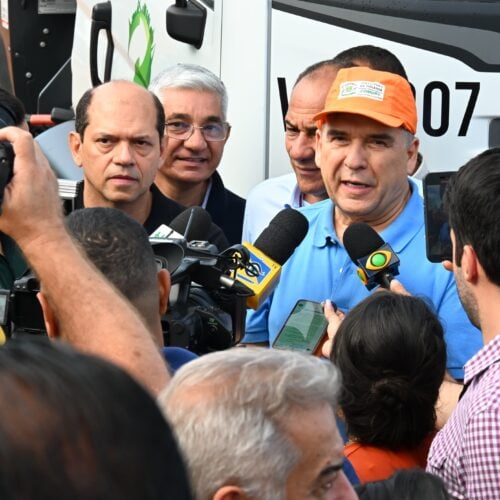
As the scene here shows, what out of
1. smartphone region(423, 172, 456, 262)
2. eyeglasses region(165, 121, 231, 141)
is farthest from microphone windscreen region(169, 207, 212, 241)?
eyeglasses region(165, 121, 231, 141)

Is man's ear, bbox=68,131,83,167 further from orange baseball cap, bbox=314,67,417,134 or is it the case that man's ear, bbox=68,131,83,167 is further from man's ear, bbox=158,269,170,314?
man's ear, bbox=158,269,170,314

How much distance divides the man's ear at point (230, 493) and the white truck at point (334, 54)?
3.74 m

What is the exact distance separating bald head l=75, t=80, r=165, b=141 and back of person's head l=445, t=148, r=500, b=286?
1954 mm

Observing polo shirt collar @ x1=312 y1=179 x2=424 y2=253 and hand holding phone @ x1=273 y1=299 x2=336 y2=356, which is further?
polo shirt collar @ x1=312 y1=179 x2=424 y2=253

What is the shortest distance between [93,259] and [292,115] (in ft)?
7.12

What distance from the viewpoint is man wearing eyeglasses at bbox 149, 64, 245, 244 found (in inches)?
205

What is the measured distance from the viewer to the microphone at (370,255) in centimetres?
357

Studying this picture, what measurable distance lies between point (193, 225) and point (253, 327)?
46 centimetres

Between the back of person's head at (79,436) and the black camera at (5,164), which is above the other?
the back of person's head at (79,436)

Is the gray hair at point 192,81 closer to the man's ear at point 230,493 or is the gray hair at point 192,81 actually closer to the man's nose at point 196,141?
the man's nose at point 196,141

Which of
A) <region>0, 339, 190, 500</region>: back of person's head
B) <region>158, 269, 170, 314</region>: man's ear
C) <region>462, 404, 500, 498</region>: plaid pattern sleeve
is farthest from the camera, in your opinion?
<region>158, 269, 170, 314</region>: man's ear

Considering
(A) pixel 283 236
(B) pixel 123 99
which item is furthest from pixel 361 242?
(B) pixel 123 99

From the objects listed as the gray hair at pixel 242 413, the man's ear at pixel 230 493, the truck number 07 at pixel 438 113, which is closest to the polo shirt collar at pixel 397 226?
the truck number 07 at pixel 438 113

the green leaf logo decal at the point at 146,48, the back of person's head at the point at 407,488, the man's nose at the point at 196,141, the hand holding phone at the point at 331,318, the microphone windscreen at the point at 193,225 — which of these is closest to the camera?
the back of person's head at the point at 407,488
